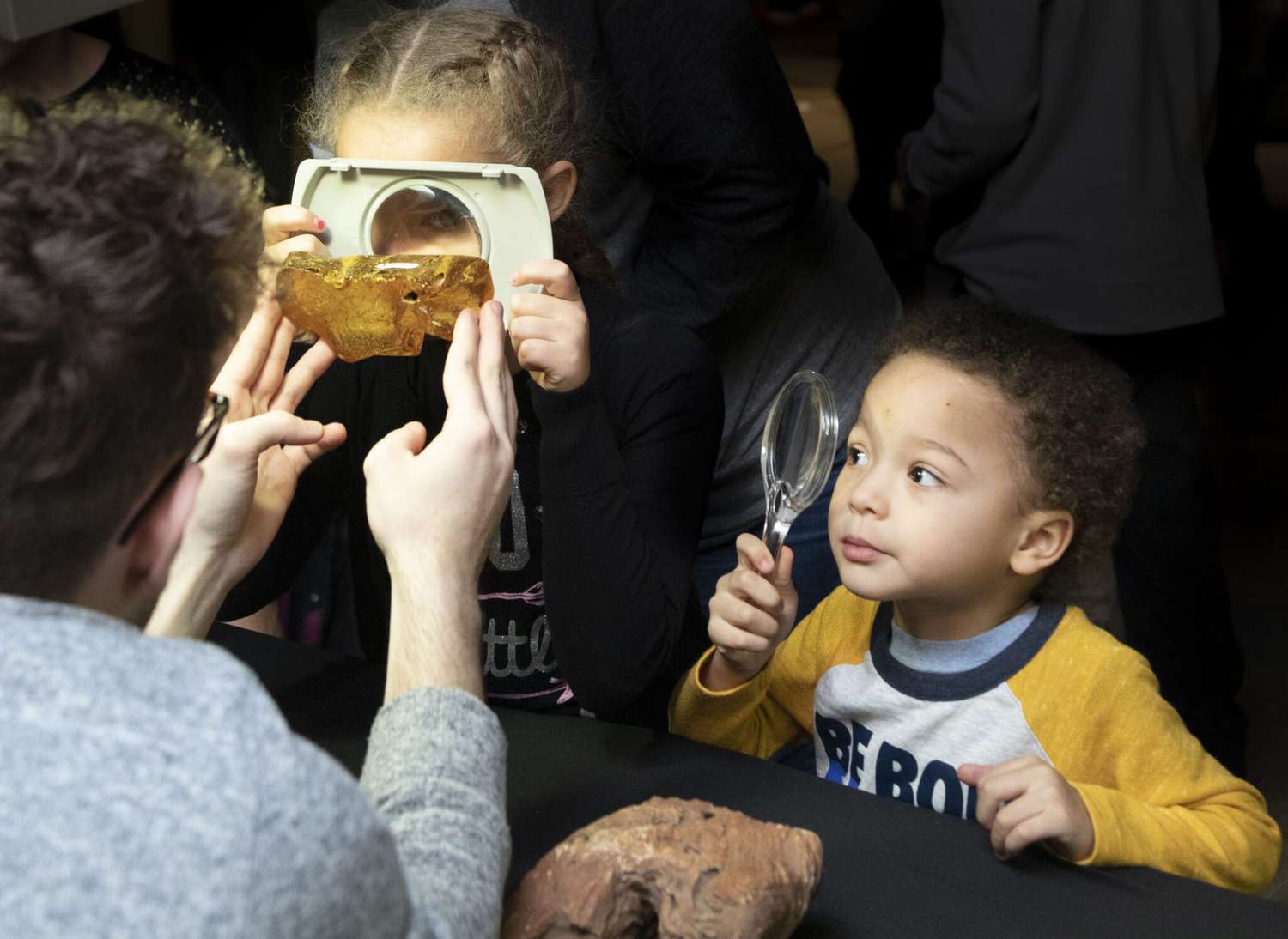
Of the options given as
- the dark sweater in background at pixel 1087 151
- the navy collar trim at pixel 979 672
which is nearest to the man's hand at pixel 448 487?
the navy collar trim at pixel 979 672

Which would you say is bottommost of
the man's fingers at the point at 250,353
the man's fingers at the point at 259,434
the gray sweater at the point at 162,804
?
the man's fingers at the point at 250,353

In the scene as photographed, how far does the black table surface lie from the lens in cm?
98

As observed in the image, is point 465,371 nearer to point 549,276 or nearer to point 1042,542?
point 549,276

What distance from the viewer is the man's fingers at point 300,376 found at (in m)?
1.34

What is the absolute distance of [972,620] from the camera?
134 cm

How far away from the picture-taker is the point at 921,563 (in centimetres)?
128

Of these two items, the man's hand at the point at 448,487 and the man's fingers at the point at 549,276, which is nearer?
the man's hand at the point at 448,487

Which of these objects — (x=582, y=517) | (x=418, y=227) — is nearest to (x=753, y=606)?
(x=582, y=517)

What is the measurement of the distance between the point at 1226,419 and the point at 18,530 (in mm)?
3756

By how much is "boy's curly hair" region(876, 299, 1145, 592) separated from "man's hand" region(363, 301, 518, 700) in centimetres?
53

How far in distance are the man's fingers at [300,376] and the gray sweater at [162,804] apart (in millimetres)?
677

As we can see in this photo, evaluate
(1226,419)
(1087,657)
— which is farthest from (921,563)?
(1226,419)

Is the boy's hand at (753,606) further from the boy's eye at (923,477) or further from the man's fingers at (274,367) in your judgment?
the man's fingers at (274,367)

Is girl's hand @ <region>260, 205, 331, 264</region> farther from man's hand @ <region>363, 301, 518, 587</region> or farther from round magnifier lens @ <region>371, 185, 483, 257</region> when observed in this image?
man's hand @ <region>363, 301, 518, 587</region>
